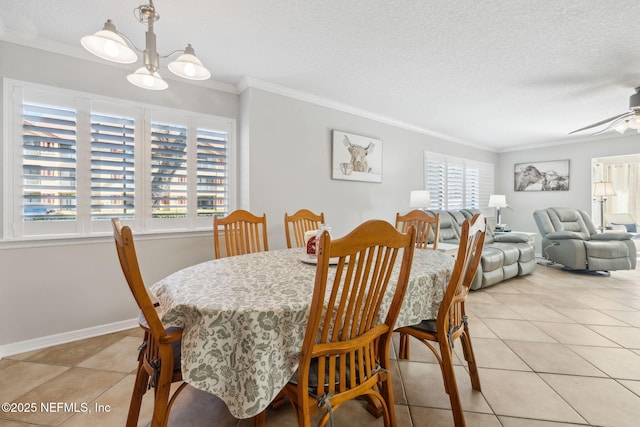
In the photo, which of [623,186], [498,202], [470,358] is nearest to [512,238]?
[498,202]

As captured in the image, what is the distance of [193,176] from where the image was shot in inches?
106

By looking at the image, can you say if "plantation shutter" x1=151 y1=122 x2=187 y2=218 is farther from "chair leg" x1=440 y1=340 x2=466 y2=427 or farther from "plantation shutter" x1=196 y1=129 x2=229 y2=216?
"chair leg" x1=440 y1=340 x2=466 y2=427

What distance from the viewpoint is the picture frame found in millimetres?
5375

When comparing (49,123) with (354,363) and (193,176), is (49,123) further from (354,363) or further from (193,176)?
(354,363)

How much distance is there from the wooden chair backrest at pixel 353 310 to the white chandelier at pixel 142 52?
50.5 inches

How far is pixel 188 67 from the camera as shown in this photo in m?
1.46

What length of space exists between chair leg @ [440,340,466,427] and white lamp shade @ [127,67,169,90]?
80.4 inches

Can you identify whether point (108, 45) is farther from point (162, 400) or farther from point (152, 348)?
point (162, 400)

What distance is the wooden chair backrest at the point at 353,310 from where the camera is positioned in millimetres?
859

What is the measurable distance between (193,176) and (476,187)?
5.47m

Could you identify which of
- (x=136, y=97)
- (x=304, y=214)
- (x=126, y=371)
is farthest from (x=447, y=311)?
(x=136, y=97)

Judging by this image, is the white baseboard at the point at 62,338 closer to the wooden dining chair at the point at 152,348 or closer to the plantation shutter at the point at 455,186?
the wooden dining chair at the point at 152,348

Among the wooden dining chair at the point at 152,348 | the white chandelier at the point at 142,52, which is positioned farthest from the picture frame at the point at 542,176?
the wooden dining chair at the point at 152,348

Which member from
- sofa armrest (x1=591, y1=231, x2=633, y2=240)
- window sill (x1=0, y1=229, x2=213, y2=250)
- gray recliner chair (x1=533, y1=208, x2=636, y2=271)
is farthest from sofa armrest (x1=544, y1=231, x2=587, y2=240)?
window sill (x1=0, y1=229, x2=213, y2=250)
